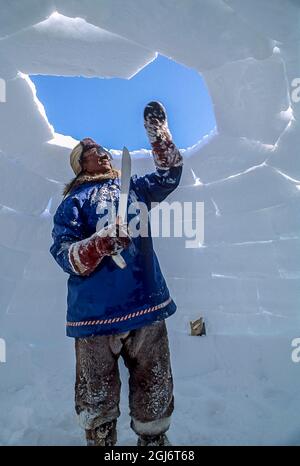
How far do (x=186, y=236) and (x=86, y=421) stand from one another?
7.13 ft

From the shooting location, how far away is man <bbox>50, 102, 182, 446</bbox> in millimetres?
1444

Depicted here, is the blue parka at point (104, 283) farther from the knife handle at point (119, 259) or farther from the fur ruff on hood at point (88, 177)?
the knife handle at point (119, 259)

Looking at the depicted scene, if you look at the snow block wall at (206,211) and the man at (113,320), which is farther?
the snow block wall at (206,211)

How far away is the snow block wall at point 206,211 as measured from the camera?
1.78m

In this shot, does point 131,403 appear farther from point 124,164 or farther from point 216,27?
point 216,27

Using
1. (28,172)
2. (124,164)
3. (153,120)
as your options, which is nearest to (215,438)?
(124,164)

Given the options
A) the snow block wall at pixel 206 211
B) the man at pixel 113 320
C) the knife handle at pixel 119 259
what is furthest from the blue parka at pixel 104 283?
the snow block wall at pixel 206 211

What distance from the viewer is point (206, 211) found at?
10.4 ft

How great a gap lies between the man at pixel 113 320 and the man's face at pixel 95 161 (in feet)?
0.59

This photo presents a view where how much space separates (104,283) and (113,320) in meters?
0.17

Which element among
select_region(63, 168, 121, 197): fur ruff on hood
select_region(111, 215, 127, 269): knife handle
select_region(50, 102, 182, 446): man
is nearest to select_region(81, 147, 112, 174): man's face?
select_region(63, 168, 121, 197): fur ruff on hood

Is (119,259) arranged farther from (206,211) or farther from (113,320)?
(206,211)

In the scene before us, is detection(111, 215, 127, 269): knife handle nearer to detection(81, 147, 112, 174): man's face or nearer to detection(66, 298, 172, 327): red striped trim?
detection(66, 298, 172, 327): red striped trim

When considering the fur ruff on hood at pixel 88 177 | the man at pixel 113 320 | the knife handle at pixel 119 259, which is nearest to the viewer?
the knife handle at pixel 119 259
